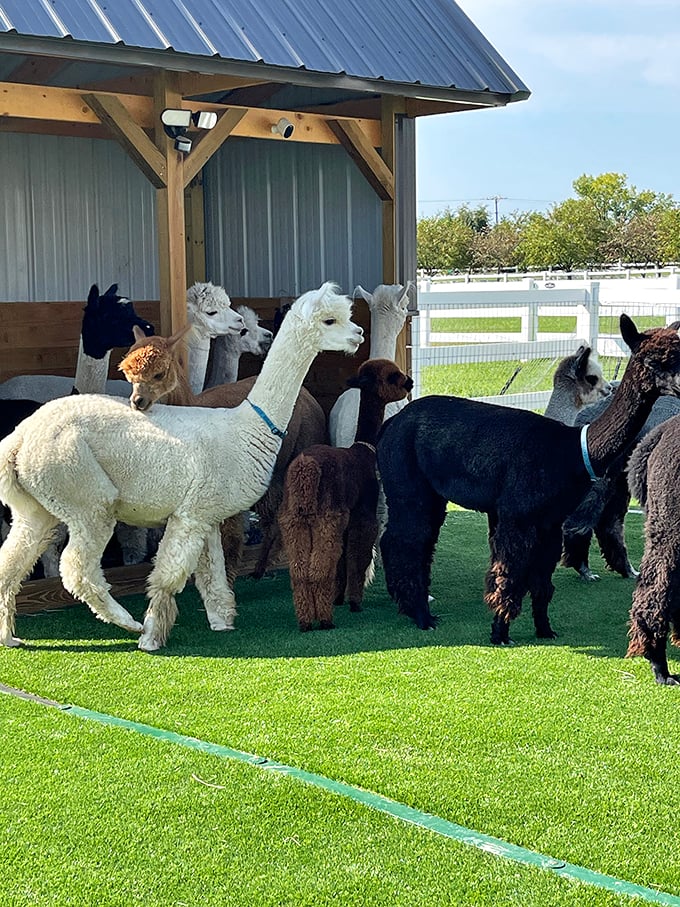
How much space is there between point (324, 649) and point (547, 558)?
1.17 m

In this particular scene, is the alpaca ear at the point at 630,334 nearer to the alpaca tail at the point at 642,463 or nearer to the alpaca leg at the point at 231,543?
the alpaca tail at the point at 642,463

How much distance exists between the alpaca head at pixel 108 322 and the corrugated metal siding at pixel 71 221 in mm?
2804

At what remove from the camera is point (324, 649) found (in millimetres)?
6035

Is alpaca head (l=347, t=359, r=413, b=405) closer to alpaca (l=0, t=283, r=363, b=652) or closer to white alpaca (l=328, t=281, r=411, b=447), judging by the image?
alpaca (l=0, t=283, r=363, b=652)

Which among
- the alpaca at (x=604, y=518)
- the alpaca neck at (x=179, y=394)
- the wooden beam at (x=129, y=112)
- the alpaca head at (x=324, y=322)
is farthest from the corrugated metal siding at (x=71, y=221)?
the alpaca at (x=604, y=518)

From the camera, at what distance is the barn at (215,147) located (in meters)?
6.82

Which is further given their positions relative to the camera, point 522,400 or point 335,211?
point 522,400

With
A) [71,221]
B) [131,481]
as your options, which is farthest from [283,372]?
[71,221]

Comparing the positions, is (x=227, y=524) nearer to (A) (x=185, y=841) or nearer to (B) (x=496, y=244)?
(A) (x=185, y=841)

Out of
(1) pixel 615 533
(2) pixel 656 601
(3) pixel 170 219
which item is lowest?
(1) pixel 615 533

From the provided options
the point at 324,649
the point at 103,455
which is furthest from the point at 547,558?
the point at 103,455

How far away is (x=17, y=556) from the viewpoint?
6020mm

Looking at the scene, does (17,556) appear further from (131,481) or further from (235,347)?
(235,347)

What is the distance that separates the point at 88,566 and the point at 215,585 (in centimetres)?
71
